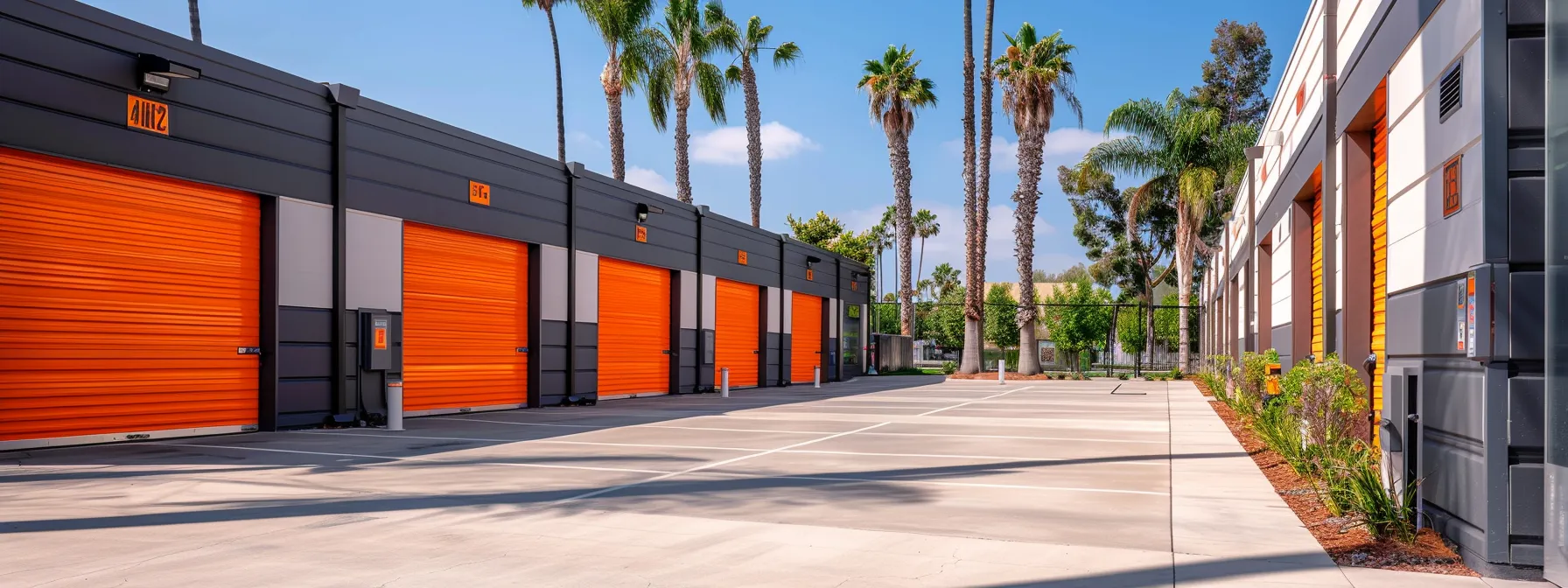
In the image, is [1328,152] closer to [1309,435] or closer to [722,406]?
[1309,435]

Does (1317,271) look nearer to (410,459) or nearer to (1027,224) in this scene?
(410,459)

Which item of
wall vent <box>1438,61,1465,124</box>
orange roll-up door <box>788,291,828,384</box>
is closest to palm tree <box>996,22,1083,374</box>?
orange roll-up door <box>788,291,828,384</box>

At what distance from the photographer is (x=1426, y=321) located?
20.4ft

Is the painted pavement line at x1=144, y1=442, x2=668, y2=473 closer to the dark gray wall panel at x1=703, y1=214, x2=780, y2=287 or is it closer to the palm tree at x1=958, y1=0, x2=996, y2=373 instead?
the dark gray wall panel at x1=703, y1=214, x2=780, y2=287

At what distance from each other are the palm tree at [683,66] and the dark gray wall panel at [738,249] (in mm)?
6787

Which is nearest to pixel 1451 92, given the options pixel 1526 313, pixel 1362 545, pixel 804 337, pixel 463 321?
pixel 1526 313

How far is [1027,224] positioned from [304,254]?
29586 mm

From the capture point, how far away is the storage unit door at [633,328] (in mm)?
23109

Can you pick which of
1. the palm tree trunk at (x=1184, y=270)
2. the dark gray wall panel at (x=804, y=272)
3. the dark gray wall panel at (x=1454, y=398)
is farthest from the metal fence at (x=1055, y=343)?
the dark gray wall panel at (x=1454, y=398)

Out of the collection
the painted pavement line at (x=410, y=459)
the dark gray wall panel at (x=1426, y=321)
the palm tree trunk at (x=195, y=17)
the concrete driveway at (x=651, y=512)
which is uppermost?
the palm tree trunk at (x=195, y=17)

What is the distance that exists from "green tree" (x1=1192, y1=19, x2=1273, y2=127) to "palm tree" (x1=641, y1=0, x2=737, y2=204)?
92.9 feet

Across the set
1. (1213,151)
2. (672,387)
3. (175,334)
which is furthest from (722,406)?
(1213,151)

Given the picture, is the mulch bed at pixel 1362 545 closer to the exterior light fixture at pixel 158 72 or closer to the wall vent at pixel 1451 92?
the wall vent at pixel 1451 92

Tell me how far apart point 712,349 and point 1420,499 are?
73.1 ft
